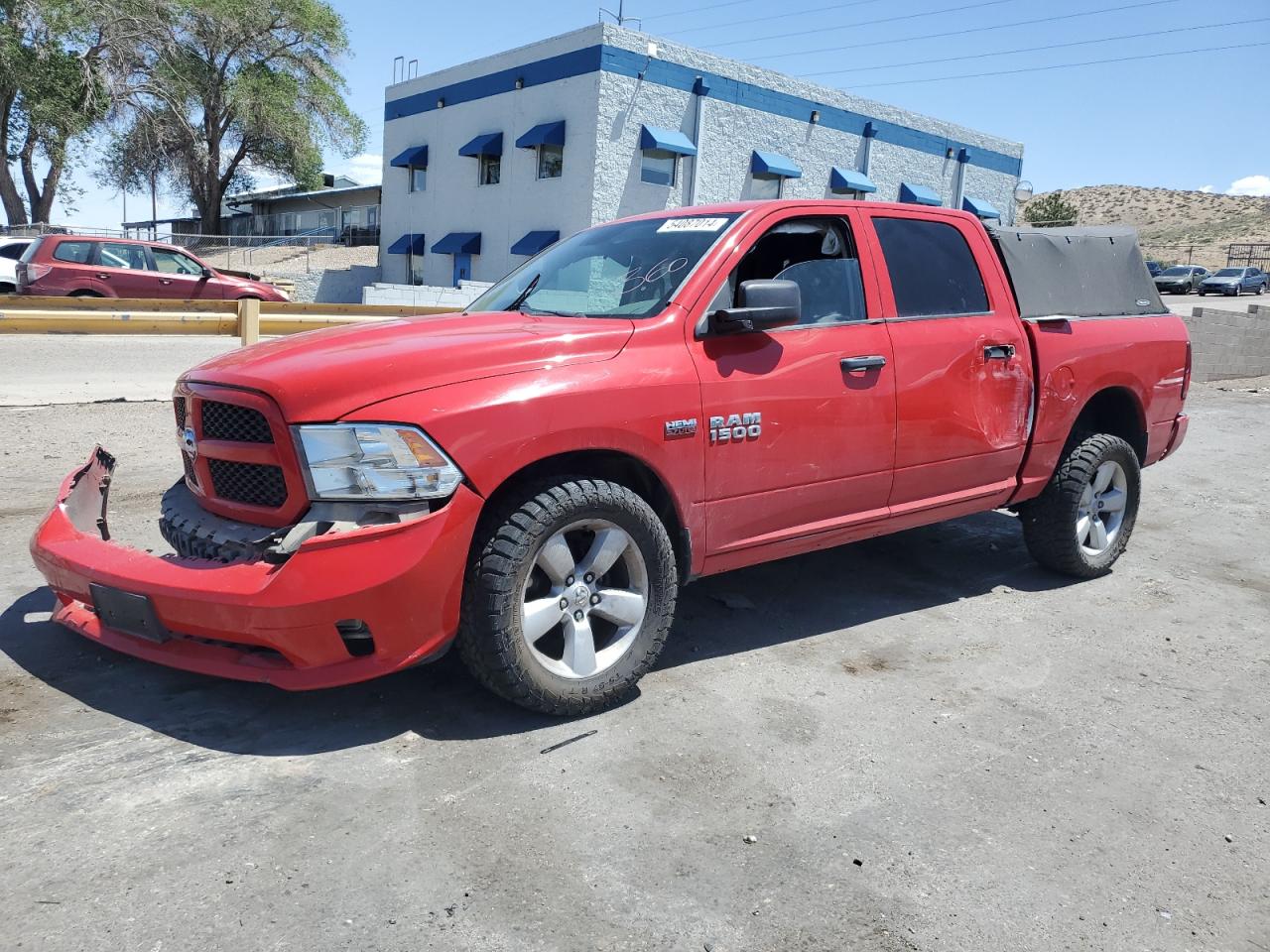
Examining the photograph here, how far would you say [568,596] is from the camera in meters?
3.50

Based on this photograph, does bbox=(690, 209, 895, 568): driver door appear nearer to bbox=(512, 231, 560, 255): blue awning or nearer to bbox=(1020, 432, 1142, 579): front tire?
bbox=(1020, 432, 1142, 579): front tire

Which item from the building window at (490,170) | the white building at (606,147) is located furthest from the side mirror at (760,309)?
the building window at (490,170)

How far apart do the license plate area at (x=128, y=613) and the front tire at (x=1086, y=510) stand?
14.5 feet

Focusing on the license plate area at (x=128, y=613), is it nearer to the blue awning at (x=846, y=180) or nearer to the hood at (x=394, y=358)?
the hood at (x=394, y=358)

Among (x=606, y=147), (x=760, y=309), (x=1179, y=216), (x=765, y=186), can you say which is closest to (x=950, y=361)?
(x=760, y=309)

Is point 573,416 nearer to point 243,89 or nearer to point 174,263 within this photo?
point 174,263

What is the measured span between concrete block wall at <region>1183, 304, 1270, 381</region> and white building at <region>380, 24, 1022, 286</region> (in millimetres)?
14245

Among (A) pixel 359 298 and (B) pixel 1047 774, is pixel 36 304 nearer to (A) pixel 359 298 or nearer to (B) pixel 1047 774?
(B) pixel 1047 774

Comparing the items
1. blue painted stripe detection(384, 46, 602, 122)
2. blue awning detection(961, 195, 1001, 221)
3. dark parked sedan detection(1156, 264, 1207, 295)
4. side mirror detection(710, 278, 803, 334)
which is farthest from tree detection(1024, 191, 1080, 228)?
side mirror detection(710, 278, 803, 334)

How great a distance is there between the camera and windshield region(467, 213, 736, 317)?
13.3 ft

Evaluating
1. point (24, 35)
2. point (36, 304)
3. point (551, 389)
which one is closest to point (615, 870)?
point (551, 389)

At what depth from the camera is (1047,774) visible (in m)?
3.32

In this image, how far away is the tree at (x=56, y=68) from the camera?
36125 mm

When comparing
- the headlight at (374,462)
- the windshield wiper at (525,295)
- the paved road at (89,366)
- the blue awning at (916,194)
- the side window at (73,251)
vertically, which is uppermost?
the blue awning at (916,194)
